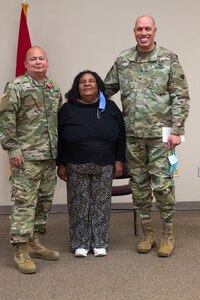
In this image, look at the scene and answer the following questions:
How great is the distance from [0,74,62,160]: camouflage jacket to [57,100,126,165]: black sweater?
0.16m

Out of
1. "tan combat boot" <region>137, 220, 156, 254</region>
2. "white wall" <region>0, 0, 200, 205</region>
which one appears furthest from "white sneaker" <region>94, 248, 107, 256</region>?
"white wall" <region>0, 0, 200, 205</region>

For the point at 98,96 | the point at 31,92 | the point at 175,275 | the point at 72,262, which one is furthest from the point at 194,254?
the point at 31,92

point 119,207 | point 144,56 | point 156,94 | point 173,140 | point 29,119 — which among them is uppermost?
point 144,56

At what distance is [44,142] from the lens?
3.07 metres

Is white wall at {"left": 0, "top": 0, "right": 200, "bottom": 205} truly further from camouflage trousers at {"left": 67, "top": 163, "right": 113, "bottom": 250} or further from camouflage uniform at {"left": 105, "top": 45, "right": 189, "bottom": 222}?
camouflage trousers at {"left": 67, "top": 163, "right": 113, "bottom": 250}

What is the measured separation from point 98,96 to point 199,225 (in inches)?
67.9

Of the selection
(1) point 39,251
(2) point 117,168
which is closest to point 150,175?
(2) point 117,168

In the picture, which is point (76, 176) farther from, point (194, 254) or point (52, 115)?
point (194, 254)

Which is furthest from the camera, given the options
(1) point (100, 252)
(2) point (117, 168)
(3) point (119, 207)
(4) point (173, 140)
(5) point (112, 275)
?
(3) point (119, 207)

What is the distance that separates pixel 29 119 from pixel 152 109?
88 centimetres

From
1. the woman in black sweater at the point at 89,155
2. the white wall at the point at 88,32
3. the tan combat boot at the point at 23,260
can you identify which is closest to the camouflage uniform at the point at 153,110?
the woman in black sweater at the point at 89,155

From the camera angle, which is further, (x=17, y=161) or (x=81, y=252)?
(x=81, y=252)

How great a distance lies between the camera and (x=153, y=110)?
326 cm

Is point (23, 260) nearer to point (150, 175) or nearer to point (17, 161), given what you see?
point (17, 161)
